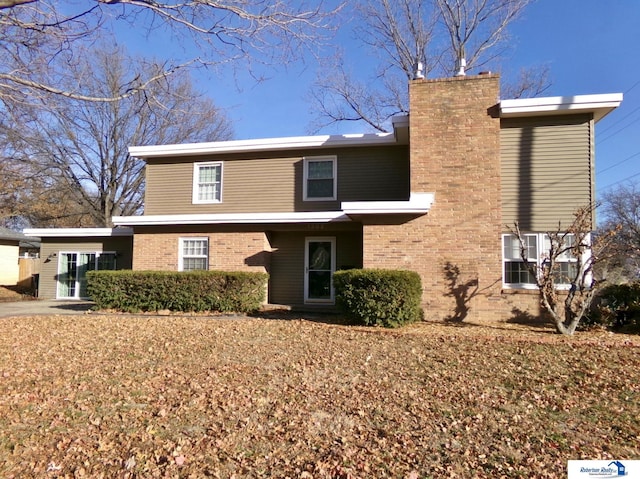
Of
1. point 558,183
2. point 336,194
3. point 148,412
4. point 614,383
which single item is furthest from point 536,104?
point 148,412

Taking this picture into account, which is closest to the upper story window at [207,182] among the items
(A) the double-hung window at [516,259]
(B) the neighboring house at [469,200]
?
(B) the neighboring house at [469,200]

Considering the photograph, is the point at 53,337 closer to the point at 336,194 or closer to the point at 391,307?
the point at 391,307

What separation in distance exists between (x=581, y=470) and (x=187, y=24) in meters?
7.09

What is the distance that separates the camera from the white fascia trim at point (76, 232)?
16875 mm

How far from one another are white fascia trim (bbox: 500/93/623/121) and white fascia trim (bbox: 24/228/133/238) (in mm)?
13854

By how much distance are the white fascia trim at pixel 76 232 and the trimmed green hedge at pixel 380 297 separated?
10.9m

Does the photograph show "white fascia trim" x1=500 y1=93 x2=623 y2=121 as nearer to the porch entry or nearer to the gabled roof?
the gabled roof

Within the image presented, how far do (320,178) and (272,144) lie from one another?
1.96 metres

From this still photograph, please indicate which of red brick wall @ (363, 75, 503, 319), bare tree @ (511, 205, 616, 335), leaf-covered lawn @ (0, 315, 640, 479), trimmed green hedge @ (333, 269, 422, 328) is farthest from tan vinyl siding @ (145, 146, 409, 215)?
leaf-covered lawn @ (0, 315, 640, 479)

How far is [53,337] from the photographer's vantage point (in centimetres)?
843

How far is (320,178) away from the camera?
47.1 ft

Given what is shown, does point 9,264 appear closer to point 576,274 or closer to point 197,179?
point 197,179

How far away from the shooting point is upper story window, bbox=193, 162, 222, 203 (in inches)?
599

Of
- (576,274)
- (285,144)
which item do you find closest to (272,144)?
(285,144)
